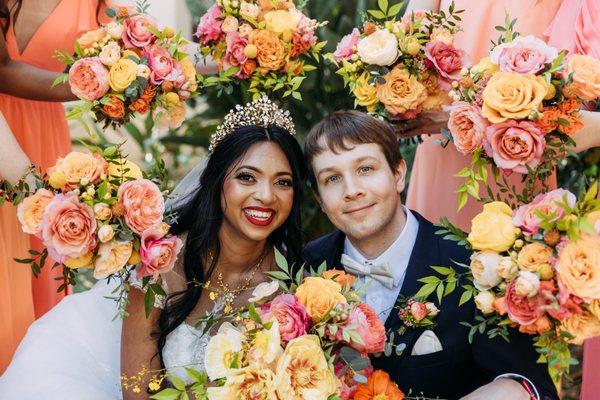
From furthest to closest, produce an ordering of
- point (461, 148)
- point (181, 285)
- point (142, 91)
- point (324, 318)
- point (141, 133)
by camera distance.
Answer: point (141, 133)
point (181, 285)
point (142, 91)
point (461, 148)
point (324, 318)

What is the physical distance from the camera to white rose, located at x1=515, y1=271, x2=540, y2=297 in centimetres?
236

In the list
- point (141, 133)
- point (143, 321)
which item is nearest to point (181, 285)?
point (143, 321)

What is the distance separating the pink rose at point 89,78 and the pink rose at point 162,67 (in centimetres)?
19

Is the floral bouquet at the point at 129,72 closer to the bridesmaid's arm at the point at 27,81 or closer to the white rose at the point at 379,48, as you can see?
the bridesmaid's arm at the point at 27,81

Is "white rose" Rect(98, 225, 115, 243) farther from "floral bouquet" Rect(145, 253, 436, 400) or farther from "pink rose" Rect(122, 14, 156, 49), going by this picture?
"pink rose" Rect(122, 14, 156, 49)

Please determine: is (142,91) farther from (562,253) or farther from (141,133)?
(141,133)

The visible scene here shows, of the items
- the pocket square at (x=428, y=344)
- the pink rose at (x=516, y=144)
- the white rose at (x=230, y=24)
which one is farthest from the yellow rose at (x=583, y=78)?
the white rose at (x=230, y=24)

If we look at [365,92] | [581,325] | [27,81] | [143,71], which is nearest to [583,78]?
[581,325]

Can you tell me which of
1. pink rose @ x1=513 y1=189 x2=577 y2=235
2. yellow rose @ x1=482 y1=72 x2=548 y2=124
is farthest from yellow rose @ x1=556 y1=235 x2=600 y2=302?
yellow rose @ x1=482 y1=72 x2=548 y2=124

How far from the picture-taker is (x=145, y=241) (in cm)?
265

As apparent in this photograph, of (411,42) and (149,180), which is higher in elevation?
(411,42)

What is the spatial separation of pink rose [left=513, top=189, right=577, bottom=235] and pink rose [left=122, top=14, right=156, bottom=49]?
1.63 meters

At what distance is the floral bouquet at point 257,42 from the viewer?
11.0 ft

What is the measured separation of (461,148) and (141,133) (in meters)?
5.58
